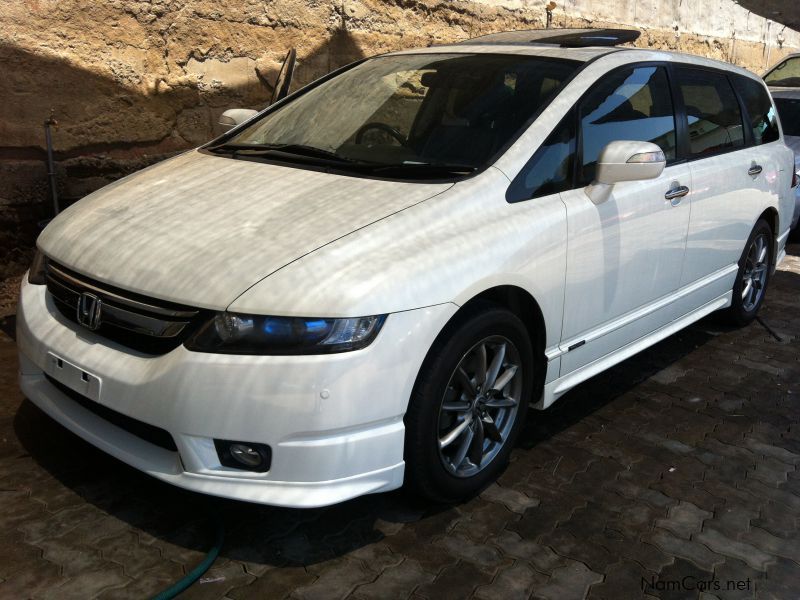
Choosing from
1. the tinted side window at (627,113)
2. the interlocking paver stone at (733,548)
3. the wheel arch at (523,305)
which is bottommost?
the interlocking paver stone at (733,548)

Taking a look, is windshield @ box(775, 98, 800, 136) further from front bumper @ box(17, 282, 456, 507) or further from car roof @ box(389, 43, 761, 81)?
front bumper @ box(17, 282, 456, 507)

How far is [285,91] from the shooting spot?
511 centimetres

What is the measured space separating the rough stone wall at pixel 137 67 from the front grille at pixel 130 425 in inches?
109

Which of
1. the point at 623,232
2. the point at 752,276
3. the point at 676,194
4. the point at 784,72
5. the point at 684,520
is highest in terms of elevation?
the point at 784,72

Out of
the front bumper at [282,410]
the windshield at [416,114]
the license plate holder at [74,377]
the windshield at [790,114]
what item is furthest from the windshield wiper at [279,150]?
A: the windshield at [790,114]

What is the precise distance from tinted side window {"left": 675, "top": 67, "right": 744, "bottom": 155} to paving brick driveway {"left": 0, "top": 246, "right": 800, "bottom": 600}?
1558 millimetres

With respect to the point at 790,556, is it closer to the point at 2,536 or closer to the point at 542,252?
the point at 542,252

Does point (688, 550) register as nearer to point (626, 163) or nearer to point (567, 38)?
point (626, 163)

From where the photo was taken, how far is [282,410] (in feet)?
8.13

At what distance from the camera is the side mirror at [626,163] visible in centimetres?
332

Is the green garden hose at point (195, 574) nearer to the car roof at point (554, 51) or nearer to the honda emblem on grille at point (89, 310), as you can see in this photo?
the honda emblem on grille at point (89, 310)

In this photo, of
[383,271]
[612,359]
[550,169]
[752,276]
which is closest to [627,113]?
[550,169]

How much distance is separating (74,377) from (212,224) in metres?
0.71

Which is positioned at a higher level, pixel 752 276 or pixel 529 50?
pixel 529 50
